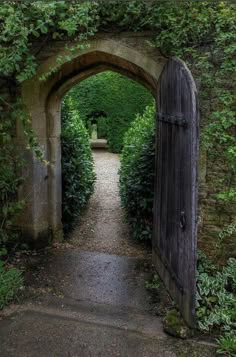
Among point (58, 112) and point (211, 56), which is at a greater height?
point (211, 56)

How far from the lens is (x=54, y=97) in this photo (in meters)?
5.10

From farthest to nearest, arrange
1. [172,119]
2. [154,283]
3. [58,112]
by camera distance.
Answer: [58,112], [154,283], [172,119]

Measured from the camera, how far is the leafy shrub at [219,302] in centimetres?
320

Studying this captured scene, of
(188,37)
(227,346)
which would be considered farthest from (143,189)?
(227,346)

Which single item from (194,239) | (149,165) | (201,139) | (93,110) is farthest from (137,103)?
(194,239)

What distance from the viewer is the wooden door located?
3.14m

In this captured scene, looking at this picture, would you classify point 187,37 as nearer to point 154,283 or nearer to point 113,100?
point 154,283

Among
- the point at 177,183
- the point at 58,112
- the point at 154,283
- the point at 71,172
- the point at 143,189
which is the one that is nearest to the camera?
the point at 177,183

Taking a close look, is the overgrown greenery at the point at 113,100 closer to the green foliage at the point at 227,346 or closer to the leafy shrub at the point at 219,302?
the leafy shrub at the point at 219,302

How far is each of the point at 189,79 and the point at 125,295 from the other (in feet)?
8.04

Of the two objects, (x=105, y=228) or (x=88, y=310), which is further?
(x=105, y=228)

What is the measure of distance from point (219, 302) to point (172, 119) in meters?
1.89

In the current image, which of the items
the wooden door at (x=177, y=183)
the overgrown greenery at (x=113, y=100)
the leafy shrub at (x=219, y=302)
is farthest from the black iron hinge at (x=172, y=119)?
the overgrown greenery at (x=113, y=100)

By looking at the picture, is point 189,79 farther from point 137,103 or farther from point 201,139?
point 137,103
